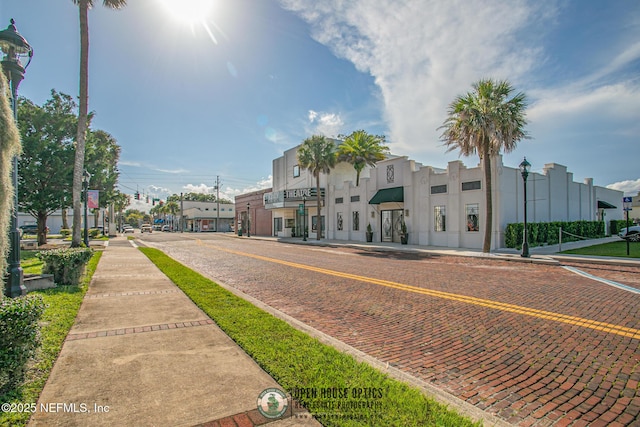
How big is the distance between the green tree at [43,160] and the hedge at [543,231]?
29154 millimetres

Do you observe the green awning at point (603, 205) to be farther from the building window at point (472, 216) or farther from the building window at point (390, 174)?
the building window at point (390, 174)

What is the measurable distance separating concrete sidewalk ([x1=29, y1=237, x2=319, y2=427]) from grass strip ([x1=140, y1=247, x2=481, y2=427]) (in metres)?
0.20

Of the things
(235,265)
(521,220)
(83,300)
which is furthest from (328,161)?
(83,300)

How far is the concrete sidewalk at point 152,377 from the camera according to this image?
2.88 meters

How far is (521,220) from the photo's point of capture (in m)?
22.0

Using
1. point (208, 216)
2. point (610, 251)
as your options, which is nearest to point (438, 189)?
point (610, 251)

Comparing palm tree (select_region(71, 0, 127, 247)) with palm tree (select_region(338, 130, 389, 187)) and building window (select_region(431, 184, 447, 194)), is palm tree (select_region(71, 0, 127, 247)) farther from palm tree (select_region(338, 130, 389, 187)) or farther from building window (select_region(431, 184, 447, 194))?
palm tree (select_region(338, 130, 389, 187))

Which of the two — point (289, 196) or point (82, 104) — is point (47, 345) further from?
point (289, 196)

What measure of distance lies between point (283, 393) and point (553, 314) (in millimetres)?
5753

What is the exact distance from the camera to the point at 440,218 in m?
23.5

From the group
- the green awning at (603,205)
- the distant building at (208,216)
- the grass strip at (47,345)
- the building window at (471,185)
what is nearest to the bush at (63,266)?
the grass strip at (47,345)

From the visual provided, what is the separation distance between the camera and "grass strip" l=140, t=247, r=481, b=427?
287 centimetres

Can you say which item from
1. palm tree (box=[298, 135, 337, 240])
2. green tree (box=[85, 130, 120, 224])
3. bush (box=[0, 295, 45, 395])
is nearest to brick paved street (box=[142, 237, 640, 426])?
bush (box=[0, 295, 45, 395])

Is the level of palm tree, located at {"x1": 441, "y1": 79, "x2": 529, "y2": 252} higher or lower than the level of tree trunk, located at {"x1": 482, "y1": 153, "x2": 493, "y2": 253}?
higher
